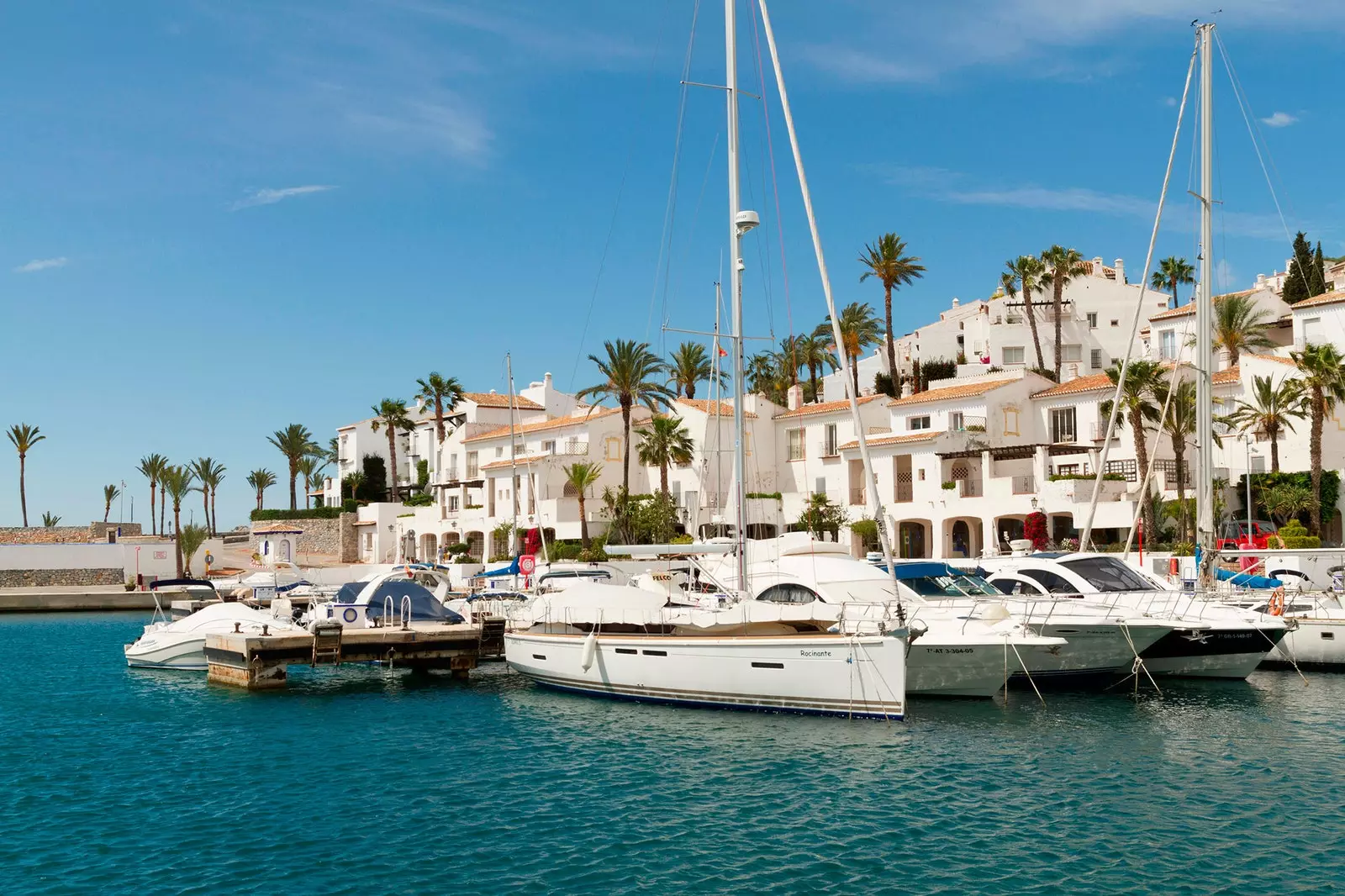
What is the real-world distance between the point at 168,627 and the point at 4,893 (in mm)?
25508

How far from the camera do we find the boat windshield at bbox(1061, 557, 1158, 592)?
30234mm

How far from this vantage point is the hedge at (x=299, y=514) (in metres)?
102

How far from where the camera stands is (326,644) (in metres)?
30.9

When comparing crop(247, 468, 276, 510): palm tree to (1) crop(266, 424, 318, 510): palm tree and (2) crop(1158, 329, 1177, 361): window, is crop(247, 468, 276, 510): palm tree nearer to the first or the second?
(1) crop(266, 424, 318, 510): palm tree

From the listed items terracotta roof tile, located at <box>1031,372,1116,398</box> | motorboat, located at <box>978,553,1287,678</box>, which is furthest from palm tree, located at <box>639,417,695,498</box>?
motorboat, located at <box>978,553,1287,678</box>

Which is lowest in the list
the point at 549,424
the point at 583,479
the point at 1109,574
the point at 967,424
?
the point at 1109,574

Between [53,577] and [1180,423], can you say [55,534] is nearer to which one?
[53,577]

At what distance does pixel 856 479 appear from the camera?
2608 inches

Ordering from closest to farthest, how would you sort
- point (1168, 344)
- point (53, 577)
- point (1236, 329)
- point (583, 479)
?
point (1236, 329)
point (583, 479)
point (1168, 344)
point (53, 577)

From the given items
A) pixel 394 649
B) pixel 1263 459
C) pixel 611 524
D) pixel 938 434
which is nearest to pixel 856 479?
pixel 938 434

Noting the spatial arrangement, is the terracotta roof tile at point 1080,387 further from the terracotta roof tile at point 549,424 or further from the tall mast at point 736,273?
the tall mast at point 736,273

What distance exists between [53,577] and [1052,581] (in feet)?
227

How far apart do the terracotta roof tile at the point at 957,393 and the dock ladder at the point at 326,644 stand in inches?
1689

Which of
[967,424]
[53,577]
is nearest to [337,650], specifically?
[967,424]
